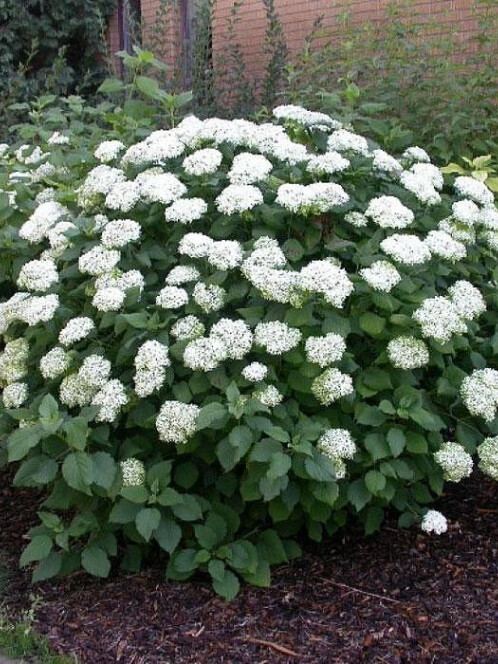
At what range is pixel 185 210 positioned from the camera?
3.29m

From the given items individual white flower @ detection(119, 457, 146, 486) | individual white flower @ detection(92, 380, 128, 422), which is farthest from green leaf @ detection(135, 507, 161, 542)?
individual white flower @ detection(92, 380, 128, 422)

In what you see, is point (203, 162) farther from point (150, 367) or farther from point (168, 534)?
point (168, 534)

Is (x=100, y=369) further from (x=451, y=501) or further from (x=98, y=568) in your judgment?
(x=451, y=501)

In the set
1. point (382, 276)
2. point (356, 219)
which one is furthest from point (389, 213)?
point (382, 276)

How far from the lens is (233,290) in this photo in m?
3.19

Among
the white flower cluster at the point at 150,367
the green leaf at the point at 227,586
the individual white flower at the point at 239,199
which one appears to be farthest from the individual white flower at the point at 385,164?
the green leaf at the point at 227,586

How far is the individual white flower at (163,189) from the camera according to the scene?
3.34 meters

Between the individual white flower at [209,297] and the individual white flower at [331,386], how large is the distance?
1.50ft

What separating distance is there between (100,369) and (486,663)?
63.9 inches

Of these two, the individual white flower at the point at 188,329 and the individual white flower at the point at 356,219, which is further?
the individual white flower at the point at 356,219

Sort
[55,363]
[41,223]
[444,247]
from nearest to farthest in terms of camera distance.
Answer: [55,363], [444,247], [41,223]

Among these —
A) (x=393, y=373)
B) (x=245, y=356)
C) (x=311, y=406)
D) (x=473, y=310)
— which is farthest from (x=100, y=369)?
(x=473, y=310)

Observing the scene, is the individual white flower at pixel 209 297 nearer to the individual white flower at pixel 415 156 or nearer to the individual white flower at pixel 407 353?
the individual white flower at pixel 407 353

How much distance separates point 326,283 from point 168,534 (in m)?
1.03
